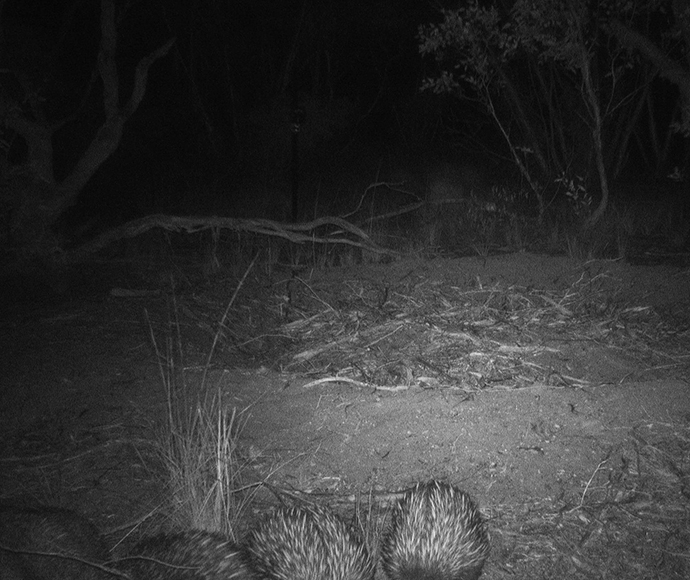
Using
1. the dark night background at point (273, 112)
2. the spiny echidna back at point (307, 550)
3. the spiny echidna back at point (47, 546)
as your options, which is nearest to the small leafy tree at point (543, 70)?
the dark night background at point (273, 112)

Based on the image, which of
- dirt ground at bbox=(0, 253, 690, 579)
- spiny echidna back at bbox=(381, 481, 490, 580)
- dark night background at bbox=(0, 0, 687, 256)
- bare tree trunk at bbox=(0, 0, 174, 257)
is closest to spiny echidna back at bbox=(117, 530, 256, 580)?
dirt ground at bbox=(0, 253, 690, 579)

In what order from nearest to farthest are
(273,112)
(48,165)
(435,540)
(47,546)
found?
(47,546)
(435,540)
(48,165)
(273,112)

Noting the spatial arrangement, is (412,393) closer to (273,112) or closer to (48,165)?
(48,165)

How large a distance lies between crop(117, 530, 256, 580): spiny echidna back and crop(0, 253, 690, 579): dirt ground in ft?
1.36

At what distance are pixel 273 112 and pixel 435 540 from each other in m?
18.0

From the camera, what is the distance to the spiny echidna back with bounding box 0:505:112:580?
300 cm

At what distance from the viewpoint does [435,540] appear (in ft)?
10.9

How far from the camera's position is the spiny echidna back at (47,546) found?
3.00 meters

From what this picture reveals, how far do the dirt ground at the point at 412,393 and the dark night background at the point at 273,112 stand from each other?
5.87 meters

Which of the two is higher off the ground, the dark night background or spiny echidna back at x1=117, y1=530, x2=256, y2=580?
the dark night background

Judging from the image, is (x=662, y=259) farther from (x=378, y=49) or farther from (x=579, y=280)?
(x=378, y=49)

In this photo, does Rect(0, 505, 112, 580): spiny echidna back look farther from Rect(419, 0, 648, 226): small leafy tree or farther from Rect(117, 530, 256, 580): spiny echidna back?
Rect(419, 0, 648, 226): small leafy tree

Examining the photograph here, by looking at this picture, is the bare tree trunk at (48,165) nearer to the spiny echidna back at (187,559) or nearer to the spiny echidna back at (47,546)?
the spiny echidna back at (47,546)

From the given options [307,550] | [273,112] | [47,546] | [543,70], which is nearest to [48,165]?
[47,546]
